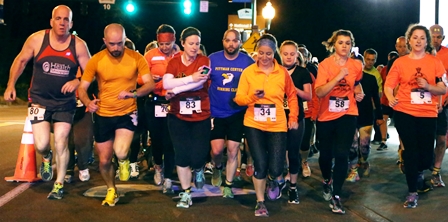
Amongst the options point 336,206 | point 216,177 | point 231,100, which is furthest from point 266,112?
point 216,177

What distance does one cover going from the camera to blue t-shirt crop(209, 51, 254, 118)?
720cm

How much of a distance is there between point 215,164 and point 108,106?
66.9 inches

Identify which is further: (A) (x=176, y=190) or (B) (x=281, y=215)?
(A) (x=176, y=190)

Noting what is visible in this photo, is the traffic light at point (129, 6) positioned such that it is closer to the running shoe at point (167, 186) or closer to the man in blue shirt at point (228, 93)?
the running shoe at point (167, 186)

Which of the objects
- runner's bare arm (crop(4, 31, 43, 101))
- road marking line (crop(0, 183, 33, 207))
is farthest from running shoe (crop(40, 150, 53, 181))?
runner's bare arm (crop(4, 31, 43, 101))

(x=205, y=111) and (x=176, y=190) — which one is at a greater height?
(x=205, y=111)

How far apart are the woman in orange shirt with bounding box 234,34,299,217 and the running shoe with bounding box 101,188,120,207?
1.66m

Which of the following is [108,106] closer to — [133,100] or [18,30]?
[133,100]

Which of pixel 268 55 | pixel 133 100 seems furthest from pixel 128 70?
pixel 268 55

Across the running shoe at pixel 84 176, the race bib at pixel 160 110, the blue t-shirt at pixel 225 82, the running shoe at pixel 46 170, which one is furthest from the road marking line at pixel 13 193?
the blue t-shirt at pixel 225 82

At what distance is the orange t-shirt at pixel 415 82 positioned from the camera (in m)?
6.83

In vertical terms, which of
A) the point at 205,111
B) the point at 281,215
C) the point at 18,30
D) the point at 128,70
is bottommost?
the point at 281,215

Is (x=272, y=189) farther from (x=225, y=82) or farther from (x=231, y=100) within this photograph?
(x=225, y=82)

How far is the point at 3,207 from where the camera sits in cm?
655
